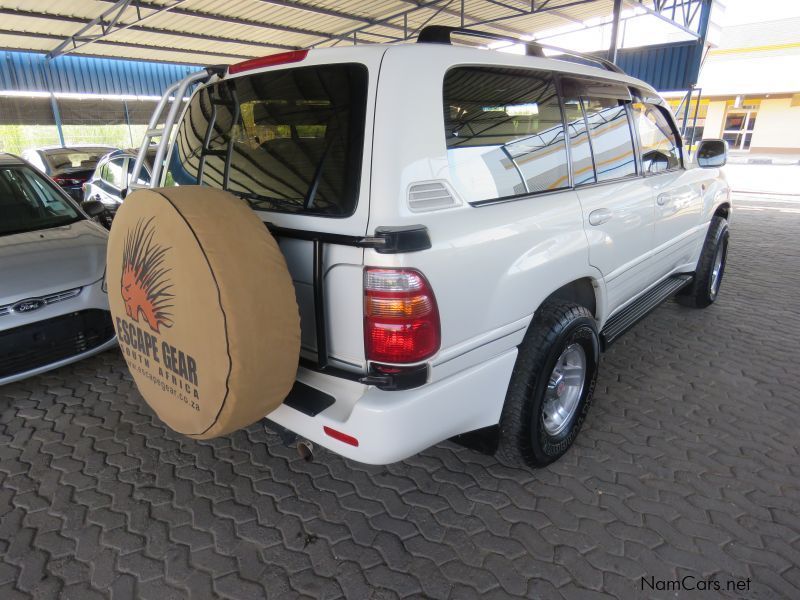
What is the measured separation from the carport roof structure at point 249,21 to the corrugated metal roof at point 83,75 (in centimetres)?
80

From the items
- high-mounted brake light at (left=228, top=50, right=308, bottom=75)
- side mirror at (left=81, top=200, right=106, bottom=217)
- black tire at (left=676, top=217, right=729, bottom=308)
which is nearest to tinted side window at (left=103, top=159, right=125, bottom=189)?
side mirror at (left=81, top=200, right=106, bottom=217)

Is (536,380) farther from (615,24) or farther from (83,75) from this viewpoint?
(83,75)

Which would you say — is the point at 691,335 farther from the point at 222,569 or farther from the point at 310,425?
the point at 222,569

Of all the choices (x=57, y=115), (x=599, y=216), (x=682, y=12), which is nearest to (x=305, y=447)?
(x=599, y=216)

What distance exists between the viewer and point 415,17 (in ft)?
44.1

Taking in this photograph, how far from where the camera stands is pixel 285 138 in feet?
6.52

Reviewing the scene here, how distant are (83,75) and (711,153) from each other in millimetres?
18542

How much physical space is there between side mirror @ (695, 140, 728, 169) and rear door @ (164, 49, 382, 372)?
3.44 meters

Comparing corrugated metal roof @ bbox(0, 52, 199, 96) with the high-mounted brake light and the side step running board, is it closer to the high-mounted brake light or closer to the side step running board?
the high-mounted brake light

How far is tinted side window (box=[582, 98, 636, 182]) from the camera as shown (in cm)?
260

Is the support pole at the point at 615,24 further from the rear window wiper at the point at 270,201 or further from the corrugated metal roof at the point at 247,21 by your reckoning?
the rear window wiper at the point at 270,201

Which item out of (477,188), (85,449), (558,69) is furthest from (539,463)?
(85,449)

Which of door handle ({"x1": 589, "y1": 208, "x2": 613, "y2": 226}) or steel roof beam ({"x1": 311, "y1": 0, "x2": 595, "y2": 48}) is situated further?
steel roof beam ({"x1": 311, "y1": 0, "x2": 595, "y2": 48})

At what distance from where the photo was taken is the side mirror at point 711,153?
3.94 m
